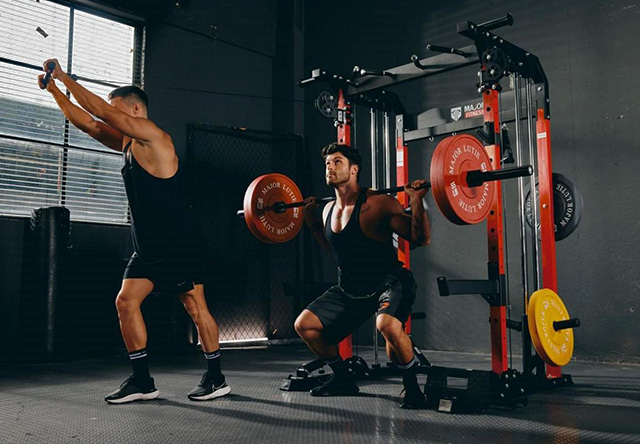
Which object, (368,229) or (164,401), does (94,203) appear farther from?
(368,229)

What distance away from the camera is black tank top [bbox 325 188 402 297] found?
9.74 ft


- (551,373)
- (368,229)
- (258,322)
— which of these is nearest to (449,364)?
(551,373)

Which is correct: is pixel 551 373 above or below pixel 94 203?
below

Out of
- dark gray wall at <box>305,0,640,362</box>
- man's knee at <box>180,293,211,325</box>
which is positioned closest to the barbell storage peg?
dark gray wall at <box>305,0,640,362</box>

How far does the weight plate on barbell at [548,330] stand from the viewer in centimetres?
285

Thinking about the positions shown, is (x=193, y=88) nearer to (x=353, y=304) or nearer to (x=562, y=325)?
(x=353, y=304)

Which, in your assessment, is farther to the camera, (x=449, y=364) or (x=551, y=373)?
(x=449, y=364)

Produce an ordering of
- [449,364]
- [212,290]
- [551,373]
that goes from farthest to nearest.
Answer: [212,290] < [449,364] < [551,373]

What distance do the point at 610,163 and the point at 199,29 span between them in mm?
3675

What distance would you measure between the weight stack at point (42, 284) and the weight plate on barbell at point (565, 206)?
3361 millimetres

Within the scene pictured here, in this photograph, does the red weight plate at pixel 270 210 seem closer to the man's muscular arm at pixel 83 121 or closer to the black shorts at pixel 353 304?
the black shorts at pixel 353 304

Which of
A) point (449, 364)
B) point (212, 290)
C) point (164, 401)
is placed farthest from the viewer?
point (212, 290)

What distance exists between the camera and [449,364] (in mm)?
4160

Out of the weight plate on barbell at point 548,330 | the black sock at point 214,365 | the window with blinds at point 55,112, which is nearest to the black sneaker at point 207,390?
the black sock at point 214,365
